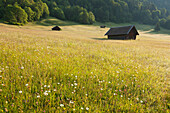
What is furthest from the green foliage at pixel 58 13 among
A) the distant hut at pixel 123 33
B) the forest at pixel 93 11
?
the distant hut at pixel 123 33

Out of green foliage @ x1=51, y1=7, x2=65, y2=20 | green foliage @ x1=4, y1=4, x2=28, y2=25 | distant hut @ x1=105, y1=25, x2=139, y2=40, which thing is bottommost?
distant hut @ x1=105, y1=25, x2=139, y2=40

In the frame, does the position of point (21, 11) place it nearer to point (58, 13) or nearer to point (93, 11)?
point (58, 13)

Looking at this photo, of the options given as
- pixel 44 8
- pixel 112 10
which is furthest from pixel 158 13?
pixel 44 8

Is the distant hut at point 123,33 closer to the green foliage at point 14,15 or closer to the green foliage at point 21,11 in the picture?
the green foliage at point 14,15

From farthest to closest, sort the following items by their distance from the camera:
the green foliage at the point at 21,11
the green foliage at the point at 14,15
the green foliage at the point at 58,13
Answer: the green foliage at the point at 58,13, the green foliage at the point at 21,11, the green foliage at the point at 14,15

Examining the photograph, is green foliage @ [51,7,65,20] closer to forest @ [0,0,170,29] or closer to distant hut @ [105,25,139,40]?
forest @ [0,0,170,29]

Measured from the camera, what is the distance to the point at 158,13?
154m

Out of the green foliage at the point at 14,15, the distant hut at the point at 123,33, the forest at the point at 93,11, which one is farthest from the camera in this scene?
the forest at the point at 93,11

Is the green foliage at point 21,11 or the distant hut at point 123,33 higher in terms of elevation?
the green foliage at point 21,11

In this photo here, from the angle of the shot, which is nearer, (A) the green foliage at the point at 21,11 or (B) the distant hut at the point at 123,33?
(B) the distant hut at the point at 123,33

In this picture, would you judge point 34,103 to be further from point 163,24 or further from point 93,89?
point 163,24

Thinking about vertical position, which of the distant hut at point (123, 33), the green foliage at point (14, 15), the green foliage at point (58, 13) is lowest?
the distant hut at point (123, 33)

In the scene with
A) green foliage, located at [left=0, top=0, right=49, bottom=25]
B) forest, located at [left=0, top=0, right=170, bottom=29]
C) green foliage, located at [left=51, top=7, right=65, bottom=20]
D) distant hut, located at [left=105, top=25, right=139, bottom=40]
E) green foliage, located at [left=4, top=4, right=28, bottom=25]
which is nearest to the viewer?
distant hut, located at [left=105, top=25, right=139, bottom=40]

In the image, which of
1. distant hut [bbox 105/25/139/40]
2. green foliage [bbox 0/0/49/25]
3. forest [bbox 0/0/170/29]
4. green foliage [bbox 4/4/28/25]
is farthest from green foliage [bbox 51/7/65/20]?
distant hut [bbox 105/25/139/40]
